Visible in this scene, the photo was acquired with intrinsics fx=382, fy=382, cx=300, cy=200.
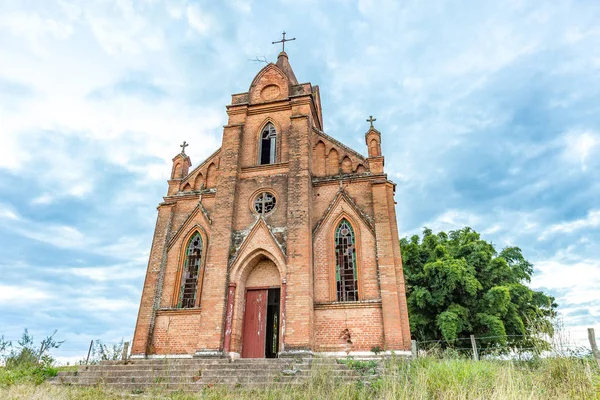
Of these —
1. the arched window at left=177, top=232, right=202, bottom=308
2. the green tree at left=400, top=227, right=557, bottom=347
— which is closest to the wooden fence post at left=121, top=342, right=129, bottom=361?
the arched window at left=177, top=232, right=202, bottom=308

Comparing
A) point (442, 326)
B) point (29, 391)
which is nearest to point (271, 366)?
point (29, 391)

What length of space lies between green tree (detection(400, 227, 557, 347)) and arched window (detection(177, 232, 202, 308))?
11.5m

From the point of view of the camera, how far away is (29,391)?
919cm

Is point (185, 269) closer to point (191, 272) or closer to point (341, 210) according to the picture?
point (191, 272)

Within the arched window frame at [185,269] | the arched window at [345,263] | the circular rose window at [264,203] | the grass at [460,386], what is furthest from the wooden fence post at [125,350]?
the arched window at [345,263]

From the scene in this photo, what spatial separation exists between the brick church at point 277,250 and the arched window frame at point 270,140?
0.17 ft

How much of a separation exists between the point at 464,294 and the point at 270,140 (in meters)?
13.0

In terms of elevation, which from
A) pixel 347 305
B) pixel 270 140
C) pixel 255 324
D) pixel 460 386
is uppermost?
pixel 270 140

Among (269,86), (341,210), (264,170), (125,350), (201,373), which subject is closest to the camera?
(201,373)

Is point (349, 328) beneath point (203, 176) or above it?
beneath

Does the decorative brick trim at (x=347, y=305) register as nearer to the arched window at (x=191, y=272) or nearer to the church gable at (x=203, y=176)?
the arched window at (x=191, y=272)

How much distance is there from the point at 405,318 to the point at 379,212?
420 centimetres

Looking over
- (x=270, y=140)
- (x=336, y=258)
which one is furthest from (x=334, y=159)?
(x=336, y=258)

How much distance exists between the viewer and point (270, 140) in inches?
733
